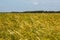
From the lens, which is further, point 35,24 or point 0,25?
point 35,24

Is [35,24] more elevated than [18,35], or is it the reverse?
[18,35]

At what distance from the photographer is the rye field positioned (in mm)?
14773

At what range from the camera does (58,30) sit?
1705cm

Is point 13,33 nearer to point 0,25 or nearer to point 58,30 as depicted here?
point 0,25

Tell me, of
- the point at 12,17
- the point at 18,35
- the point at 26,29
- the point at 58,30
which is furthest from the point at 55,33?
the point at 12,17

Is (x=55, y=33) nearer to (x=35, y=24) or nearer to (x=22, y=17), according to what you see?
(x=35, y=24)

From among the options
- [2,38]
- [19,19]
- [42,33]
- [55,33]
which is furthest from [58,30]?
[2,38]

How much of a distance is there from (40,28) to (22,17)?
10.5ft

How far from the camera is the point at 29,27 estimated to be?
16.8 metres

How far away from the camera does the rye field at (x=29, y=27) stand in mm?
14773

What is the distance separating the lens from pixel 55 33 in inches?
642

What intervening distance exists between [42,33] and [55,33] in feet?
3.77

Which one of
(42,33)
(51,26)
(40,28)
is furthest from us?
(51,26)

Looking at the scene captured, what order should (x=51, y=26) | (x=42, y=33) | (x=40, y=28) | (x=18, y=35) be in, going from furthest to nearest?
(x=51, y=26), (x=40, y=28), (x=42, y=33), (x=18, y=35)
